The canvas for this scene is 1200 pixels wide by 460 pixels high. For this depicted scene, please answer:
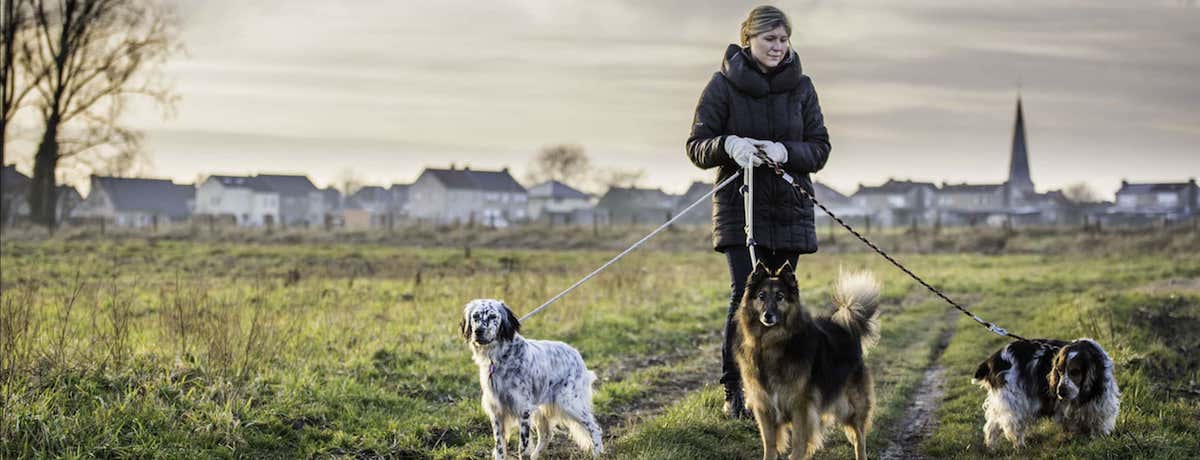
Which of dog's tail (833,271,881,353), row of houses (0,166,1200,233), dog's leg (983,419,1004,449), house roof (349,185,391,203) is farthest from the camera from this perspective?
house roof (349,185,391,203)

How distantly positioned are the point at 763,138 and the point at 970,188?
5309 inches

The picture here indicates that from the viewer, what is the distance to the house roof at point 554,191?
113562mm

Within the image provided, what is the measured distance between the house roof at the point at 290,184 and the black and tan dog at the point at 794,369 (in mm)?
117160

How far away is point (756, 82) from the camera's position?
6.64m

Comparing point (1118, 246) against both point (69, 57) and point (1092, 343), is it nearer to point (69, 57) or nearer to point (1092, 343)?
point (1092, 343)

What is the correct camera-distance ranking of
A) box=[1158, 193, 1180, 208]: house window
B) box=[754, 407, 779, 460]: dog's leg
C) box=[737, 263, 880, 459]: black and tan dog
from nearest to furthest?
box=[737, 263, 880, 459]: black and tan dog < box=[754, 407, 779, 460]: dog's leg < box=[1158, 193, 1180, 208]: house window

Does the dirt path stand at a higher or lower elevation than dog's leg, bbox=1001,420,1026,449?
lower

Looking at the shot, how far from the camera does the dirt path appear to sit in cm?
685

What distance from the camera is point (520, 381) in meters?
6.26

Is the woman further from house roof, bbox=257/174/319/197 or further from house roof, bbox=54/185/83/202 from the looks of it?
house roof, bbox=257/174/319/197

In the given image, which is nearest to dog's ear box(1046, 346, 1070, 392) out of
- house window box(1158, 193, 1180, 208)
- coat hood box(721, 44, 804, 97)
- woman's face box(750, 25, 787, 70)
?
coat hood box(721, 44, 804, 97)

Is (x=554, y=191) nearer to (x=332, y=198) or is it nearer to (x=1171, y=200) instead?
(x=332, y=198)

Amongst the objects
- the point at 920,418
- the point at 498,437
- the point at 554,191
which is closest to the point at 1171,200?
the point at 554,191

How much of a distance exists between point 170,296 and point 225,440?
29.9 ft
